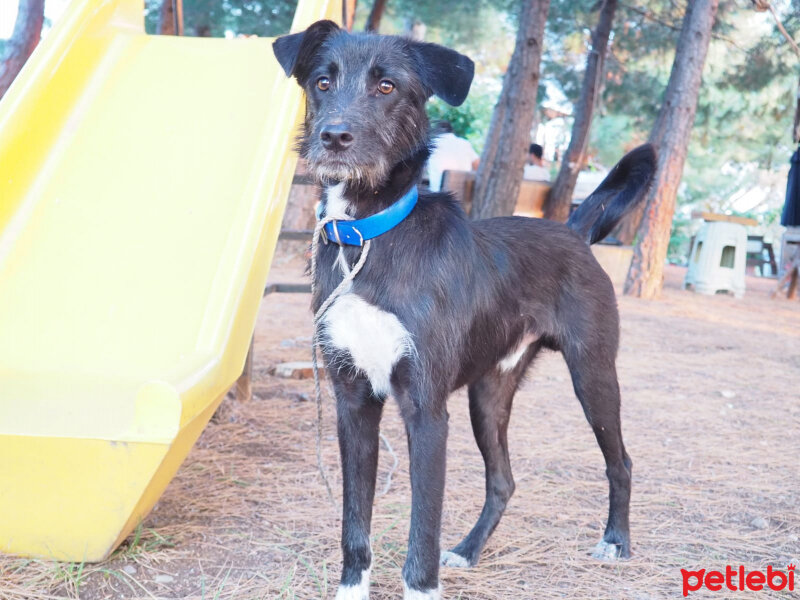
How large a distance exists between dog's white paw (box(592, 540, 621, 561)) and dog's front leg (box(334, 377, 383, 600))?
936mm

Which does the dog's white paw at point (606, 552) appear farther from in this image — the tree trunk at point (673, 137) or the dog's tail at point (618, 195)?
the tree trunk at point (673, 137)

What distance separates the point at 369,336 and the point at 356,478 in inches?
18.1

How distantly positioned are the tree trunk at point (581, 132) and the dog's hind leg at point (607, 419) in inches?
354

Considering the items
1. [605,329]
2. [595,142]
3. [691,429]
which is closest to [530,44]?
[691,429]

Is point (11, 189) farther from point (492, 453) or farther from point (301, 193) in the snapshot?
point (301, 193)

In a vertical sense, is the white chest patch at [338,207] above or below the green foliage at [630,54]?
below

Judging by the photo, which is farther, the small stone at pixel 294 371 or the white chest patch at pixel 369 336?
the small stone at pixel 294 371

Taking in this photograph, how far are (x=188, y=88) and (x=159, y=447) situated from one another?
235 centimetres

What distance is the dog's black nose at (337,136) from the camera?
2.15 metres

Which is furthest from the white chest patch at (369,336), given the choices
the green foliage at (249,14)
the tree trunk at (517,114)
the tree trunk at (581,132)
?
the tree trunk at (581,132)

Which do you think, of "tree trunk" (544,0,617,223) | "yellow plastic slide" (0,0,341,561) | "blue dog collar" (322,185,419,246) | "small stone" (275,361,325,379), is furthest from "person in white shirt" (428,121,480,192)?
"blue dog collar" (322,185,419,246)

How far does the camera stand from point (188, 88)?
389 centimetres

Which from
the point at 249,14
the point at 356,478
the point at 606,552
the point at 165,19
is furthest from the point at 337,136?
the point at 249,14

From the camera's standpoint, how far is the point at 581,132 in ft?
40.1
